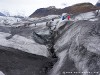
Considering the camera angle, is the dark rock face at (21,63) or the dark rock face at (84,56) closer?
the dark rock face at (84,56)

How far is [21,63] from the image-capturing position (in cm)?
1402

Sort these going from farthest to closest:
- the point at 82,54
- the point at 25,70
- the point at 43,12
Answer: the point at 43,12 < the point at 25,70 < the point at 82,54

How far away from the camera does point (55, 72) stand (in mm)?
12750

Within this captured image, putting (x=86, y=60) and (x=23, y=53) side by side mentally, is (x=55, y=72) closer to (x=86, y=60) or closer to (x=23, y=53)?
(x=86, y=60)

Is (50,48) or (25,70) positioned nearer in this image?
(25,70)

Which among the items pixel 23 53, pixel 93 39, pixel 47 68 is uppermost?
pixel 93 39

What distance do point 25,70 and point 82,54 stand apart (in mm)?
4312

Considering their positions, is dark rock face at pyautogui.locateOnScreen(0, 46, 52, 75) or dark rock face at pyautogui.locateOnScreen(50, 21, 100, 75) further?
dark rock face at pyautogui.locateOnScreen(0, 46, 52, 75)

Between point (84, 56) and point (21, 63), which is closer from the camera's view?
point (84, 56)

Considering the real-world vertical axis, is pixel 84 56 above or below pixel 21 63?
above

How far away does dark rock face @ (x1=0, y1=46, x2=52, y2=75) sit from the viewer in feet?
42.3

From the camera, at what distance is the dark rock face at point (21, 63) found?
12.9m

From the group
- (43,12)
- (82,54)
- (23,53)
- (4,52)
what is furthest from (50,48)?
(43,12)

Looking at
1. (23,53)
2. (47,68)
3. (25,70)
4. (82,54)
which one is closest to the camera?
(82,54)
